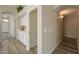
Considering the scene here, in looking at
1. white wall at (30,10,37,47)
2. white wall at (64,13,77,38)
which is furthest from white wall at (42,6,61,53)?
white wall at (64,13,77,38)

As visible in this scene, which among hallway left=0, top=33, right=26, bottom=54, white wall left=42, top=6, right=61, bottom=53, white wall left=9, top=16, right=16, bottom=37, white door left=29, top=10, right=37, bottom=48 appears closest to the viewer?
white wall left=42, top=6, right=61, bottom=53

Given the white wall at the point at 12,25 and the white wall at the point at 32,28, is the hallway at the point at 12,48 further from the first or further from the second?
the white wall at the point at 12,25

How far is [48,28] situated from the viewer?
4094 mm

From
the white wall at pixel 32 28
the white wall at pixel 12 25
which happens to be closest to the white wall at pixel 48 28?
the white wall at pixel 32 28

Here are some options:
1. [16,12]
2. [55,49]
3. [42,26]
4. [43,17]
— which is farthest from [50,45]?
[16,12]

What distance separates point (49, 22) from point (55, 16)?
19.1 inches

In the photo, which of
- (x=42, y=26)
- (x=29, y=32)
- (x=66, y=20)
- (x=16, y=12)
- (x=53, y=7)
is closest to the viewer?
(x=42, y=26)

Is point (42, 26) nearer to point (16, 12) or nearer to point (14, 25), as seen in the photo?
point (16, 12)

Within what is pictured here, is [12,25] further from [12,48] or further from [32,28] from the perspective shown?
[32,28]

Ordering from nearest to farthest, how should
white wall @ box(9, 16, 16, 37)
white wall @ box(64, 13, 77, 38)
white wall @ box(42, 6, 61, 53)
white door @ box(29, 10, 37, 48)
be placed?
white wall @ box(42, 6, 61, 53) < white door @ box(29, 10, 37, 48) < white wall @ box(64, 13, 77, 38) < white wall @ box(9, 16, 16, 37)

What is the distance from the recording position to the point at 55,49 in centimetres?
446

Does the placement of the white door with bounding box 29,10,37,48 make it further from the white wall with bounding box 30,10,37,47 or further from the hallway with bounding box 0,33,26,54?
the hallway with bounding box 0,33,26,54

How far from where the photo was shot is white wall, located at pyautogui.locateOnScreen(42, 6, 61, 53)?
3.96m

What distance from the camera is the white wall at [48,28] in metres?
3.96
